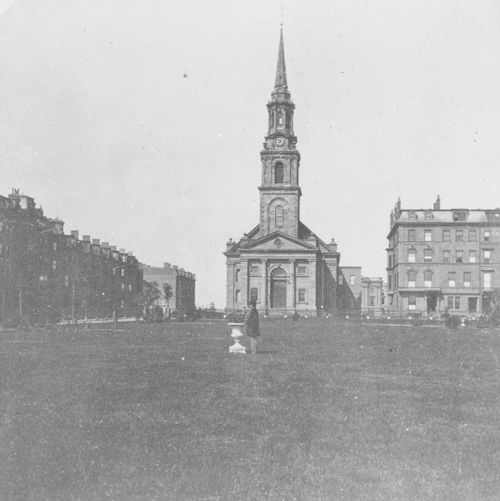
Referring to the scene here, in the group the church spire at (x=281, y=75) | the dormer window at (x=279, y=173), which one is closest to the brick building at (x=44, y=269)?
the dormer window at (x=279, y=173)

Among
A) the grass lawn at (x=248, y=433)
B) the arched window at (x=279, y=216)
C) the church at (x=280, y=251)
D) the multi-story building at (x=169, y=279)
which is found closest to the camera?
the grass lawn at (x=248, y=433)

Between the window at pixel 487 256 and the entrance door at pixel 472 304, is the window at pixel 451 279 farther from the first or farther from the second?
the window at pixel 487 256

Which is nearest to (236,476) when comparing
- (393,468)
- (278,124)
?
(393,468)

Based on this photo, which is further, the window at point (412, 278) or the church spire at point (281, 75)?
the church spire at point (281, 75)

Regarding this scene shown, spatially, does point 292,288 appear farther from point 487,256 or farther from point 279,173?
point 487,256

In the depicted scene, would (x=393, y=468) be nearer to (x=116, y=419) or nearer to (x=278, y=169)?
(x=116, y=419)

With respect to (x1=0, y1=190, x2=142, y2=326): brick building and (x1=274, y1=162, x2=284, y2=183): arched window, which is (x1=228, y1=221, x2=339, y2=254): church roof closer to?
(x1=274, y1=162, x2=284, y2=183): arched window

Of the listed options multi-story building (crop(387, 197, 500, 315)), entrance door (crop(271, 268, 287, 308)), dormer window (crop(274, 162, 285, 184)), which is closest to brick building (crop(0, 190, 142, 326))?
entrance door (crop(271, 268, 287, 308))
